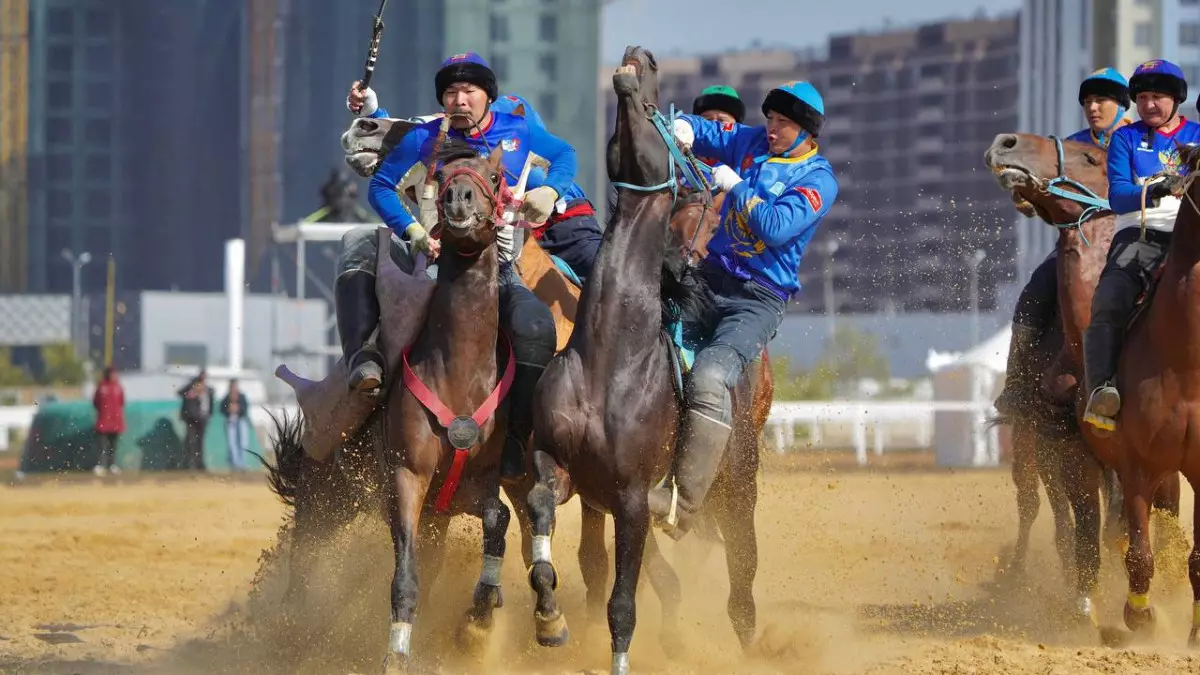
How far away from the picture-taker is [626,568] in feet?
23.7

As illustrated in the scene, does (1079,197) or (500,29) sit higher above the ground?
(500,29)

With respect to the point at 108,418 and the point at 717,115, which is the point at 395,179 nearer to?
the point at 717,115

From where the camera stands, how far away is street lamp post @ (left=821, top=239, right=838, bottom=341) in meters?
57.7

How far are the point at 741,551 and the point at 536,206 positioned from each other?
218 cm

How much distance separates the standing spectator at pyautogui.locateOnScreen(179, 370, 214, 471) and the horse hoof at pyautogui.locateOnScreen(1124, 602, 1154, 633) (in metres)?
16.3

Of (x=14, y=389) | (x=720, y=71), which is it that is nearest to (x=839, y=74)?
(x=720, y=71)

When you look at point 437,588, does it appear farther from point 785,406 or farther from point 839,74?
point 839,74

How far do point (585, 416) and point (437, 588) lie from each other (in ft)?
8.00

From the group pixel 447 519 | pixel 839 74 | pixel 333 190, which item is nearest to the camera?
pixel 447 519

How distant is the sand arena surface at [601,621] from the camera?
832 cm

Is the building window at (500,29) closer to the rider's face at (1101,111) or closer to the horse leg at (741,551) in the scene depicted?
the rider's face at (1101,111)

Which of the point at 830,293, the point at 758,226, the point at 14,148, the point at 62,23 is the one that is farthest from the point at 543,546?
the point at 830,293

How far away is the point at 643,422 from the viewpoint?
7266 millimetres

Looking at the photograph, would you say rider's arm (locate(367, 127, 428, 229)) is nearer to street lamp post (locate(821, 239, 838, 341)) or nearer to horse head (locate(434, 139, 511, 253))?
horse head (locate(434, 139, 511, 253))
